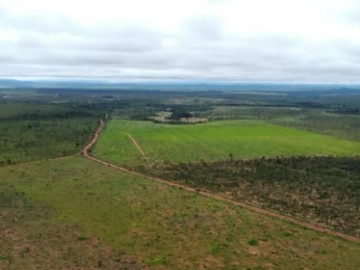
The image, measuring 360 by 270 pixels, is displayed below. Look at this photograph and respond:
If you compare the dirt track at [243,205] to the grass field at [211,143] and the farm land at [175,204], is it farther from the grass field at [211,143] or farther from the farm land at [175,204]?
the grass field at [211,143]

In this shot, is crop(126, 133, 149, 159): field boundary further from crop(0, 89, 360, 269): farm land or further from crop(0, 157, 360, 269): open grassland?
crop(0, 157, 360, 269): open grassland

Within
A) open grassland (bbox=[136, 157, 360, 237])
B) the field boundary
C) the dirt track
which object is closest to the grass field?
the field boundary

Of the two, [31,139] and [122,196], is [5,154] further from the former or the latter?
[122,196]

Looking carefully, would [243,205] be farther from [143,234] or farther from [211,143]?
[211,143]

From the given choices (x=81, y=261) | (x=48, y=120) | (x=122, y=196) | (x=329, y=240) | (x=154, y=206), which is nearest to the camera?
(x=81, y=261)

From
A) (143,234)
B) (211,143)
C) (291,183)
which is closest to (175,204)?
(143,234)

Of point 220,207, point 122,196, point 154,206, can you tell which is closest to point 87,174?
point 122,196

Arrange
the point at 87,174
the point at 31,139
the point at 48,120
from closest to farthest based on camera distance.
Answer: the point at 87,174, the point at 31,139, the point at 48,120
